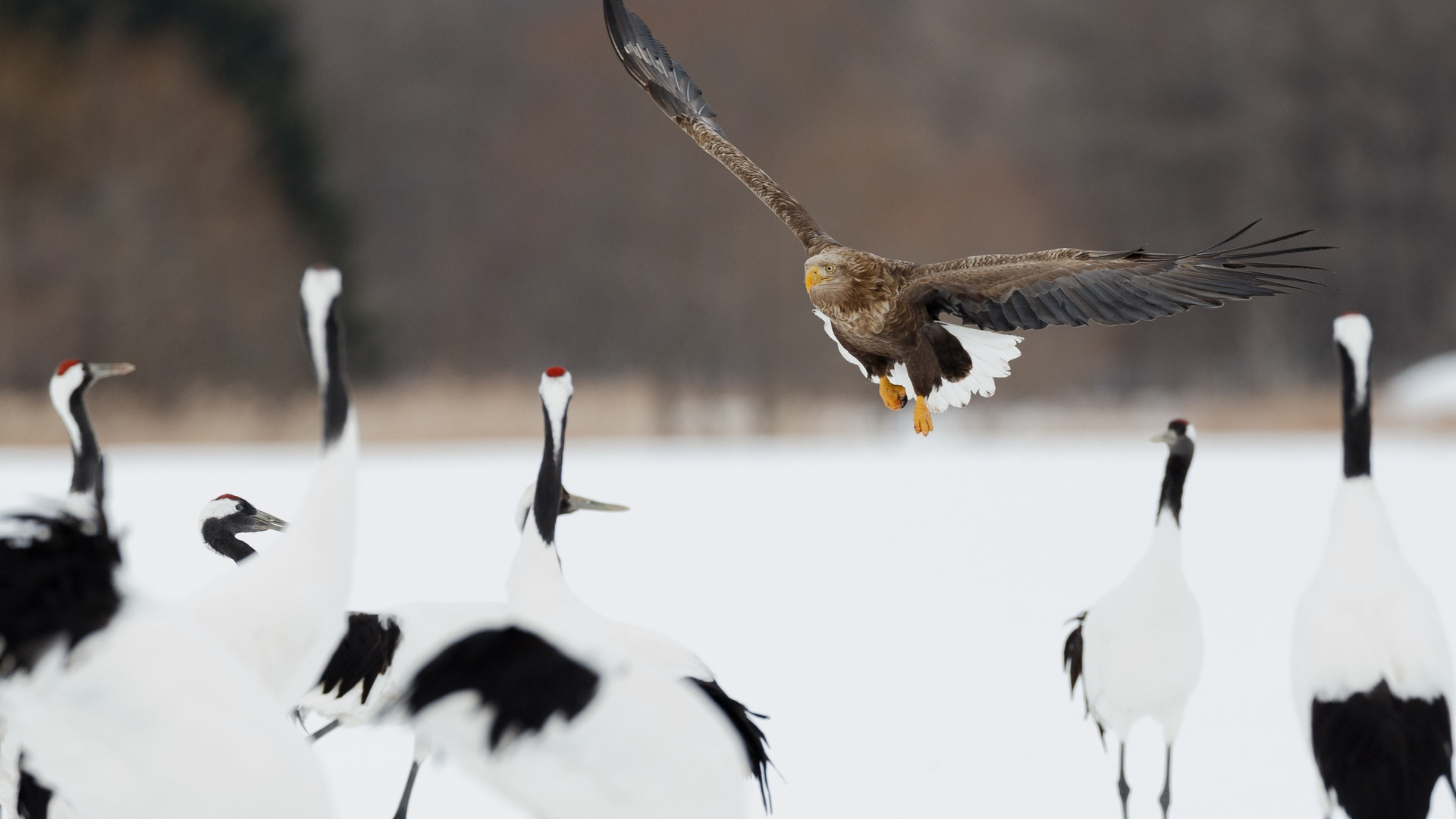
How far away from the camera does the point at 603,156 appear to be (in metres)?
21.7

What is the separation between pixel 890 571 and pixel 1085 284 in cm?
421

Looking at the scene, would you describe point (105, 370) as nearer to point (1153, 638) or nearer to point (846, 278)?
point (846, 278)

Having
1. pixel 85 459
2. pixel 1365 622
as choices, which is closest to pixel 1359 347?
pixel 1365 622

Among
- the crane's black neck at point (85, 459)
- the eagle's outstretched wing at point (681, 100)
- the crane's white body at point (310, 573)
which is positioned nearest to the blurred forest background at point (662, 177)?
the eagle's outstretched wing at point (681, 100)

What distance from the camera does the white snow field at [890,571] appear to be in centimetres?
479

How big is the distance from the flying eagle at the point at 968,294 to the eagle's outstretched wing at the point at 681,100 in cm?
1

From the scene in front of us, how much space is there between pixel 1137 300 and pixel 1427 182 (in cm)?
2507

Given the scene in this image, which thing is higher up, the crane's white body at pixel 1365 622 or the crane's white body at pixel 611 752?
the crane's white body at pixel 1365 622

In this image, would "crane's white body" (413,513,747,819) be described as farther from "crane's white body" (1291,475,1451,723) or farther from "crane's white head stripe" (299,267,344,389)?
"crane's white body" (1291,475,1451,723)

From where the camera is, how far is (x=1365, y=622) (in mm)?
3332

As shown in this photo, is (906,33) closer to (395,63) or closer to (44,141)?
(395,63)

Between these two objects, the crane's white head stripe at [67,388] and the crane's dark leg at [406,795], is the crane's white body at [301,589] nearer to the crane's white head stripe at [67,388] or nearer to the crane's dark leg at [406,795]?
the crane's dark leg at [406,795]

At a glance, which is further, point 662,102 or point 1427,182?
point 1427,182

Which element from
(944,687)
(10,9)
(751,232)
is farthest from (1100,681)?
(10,9)
